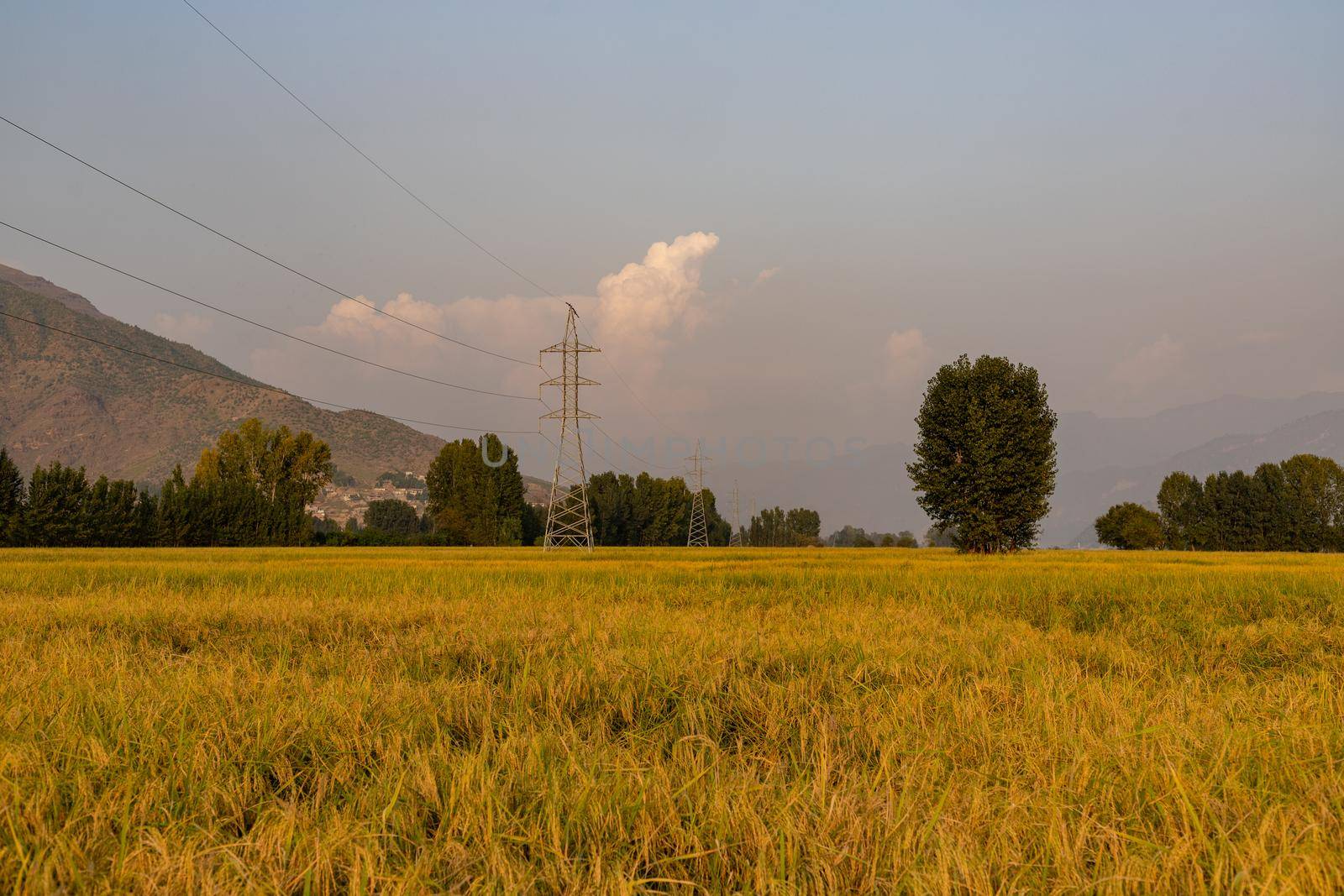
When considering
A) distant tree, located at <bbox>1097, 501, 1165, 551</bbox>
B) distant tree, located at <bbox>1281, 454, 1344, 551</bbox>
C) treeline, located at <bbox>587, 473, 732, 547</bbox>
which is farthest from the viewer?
treeline, located at <bbox>587, 473, 732, 547</bbox>

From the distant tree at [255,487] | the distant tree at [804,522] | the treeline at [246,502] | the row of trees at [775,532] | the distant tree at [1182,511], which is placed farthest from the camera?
the distant tree at [804,522]

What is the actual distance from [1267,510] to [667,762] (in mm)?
105562

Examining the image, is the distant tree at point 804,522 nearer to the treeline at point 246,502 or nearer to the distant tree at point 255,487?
the treeline at point 246,502

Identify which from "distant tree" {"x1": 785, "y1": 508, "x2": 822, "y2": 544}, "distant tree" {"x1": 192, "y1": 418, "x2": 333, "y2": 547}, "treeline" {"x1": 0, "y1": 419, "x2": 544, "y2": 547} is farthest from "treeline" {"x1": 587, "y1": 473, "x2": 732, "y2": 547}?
"distant tree" {"x1": 785, "y1": 508, "x2": 822, "y2": 544}

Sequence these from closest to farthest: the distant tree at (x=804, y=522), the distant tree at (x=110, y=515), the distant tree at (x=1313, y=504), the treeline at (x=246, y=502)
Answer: the treeline at (x=246, y=502) → the distant tree at (x=110, y=515) → the distant tree at (x=1313, y=504) → the distant tree at (x=804, y=522)

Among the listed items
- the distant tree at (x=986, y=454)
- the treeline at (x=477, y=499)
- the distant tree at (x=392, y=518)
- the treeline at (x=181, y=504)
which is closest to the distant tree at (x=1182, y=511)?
the distant tree at (x=986, y=454)

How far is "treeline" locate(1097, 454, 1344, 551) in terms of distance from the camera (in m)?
81.1

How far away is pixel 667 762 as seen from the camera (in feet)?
9.93

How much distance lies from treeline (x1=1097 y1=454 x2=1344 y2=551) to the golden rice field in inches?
3902

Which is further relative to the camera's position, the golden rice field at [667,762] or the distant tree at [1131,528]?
the distant tree at [1131,528]

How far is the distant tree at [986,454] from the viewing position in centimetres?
4219

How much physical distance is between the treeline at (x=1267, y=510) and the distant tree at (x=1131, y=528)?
9.54 feet

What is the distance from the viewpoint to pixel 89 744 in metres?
2.94

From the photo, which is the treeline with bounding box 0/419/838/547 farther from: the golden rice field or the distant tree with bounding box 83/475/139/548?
the golden rice field
